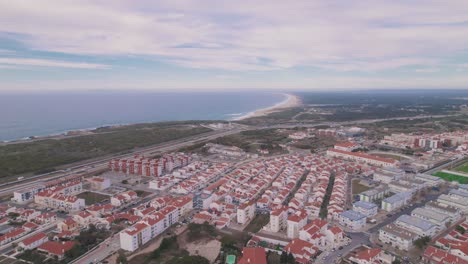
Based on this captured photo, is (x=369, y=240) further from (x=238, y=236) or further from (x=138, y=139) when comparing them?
(x=138, y=139)

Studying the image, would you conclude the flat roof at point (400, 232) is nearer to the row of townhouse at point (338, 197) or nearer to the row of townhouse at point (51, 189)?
the row of townhouse at point (338, 197)

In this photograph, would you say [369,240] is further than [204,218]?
No

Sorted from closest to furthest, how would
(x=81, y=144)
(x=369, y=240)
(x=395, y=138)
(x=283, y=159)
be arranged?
(x=369, y=240)
(x=283, y=159)
(x=81, y=144)
(x=395, y=138)

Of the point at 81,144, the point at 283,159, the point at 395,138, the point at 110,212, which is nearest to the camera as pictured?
the point at 110,212

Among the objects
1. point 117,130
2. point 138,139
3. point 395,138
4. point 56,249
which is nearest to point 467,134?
point 395,138

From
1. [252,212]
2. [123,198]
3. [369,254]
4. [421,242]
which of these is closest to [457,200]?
[421,242]

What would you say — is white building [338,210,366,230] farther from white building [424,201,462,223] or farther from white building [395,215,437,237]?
white building [424,201,462,223]
